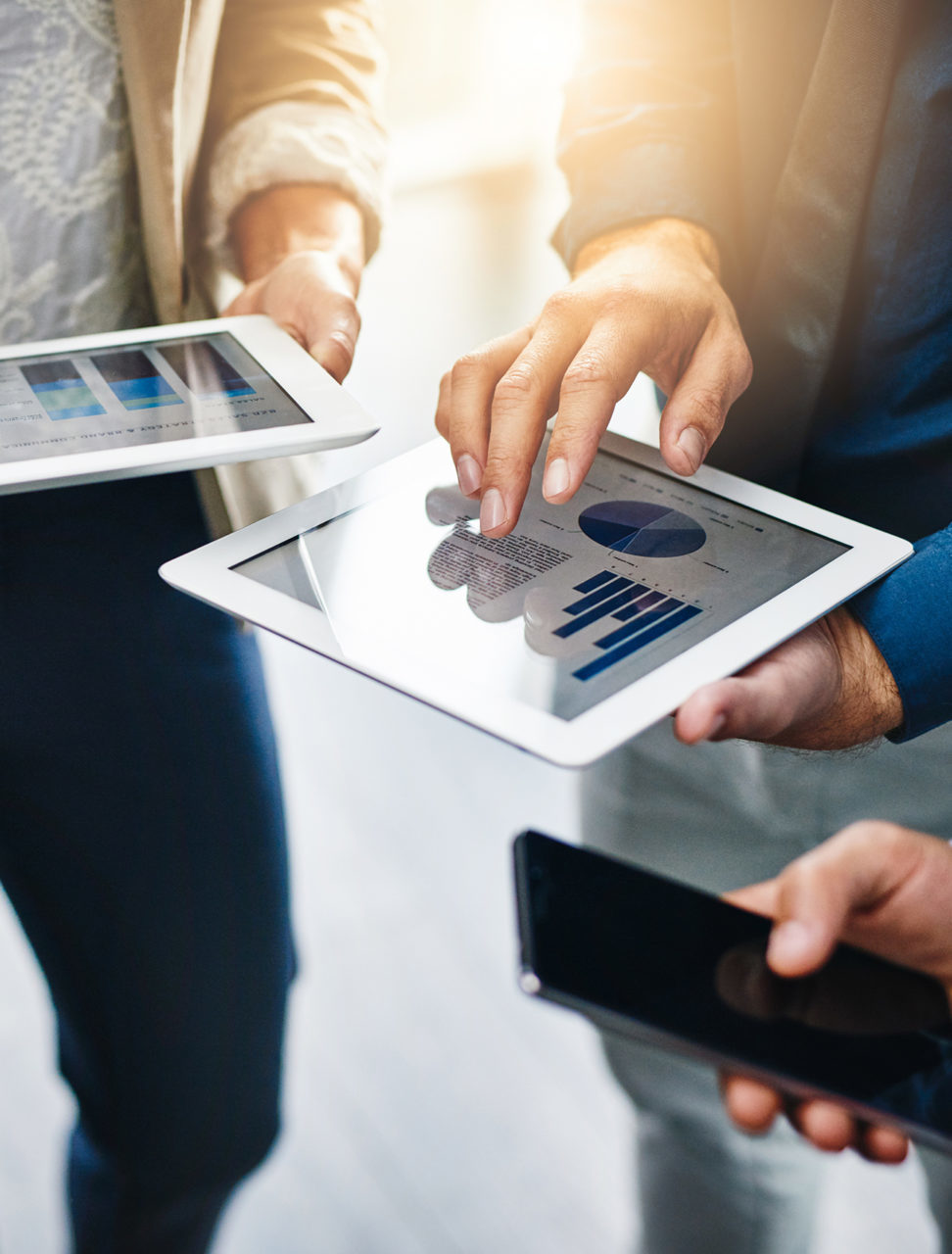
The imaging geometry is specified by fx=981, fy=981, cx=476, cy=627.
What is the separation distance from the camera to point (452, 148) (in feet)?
5.46

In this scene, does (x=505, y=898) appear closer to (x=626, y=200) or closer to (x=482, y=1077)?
(x=482, y=1077)

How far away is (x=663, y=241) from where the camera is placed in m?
0.62

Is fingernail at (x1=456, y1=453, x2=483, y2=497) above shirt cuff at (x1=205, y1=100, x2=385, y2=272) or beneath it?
beneath

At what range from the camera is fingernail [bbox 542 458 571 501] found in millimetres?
462

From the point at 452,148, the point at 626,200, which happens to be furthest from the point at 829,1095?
the point at 452,148

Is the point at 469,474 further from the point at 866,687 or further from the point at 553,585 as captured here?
the point at 866,687

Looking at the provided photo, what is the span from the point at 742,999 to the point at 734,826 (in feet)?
0.45

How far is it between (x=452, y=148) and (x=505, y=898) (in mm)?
1569

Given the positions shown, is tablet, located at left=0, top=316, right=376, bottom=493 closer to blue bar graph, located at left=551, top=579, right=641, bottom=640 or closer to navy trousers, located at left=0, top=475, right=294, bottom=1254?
navy trousers, located at left=0, top=475, right=294, bottom=1254

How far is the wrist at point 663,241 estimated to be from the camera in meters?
0.62

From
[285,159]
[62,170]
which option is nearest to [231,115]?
[285,159]

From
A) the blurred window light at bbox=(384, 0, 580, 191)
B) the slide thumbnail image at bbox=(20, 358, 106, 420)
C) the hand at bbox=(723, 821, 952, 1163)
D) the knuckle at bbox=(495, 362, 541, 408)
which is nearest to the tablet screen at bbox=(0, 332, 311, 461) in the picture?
the slide thumbnail image at bbox=(20, 358, 106, 420)

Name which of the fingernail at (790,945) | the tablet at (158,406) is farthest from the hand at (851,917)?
the tablet at (158,406)

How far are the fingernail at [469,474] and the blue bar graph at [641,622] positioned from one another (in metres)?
0.12
